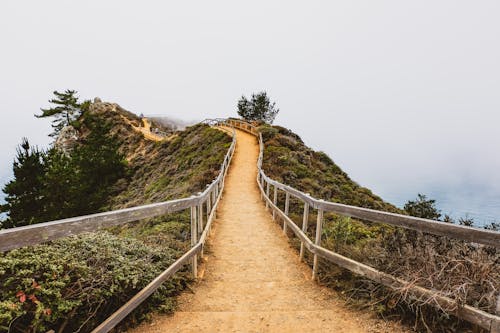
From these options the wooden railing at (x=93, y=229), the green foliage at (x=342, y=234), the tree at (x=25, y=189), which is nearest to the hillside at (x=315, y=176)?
the green foliage at (x=342, y=234)

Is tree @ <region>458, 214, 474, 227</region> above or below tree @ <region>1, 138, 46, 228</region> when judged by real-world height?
above

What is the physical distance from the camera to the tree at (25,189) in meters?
20.1

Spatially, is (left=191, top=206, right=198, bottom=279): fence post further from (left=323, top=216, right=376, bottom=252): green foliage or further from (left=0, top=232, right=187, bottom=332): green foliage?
(left=323, top=216, right=376, bottom=252): green foliage

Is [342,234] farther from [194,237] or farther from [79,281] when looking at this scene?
[79,281]

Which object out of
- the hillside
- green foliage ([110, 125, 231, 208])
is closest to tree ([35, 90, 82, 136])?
green foliage ([110, 125, 231, 208])

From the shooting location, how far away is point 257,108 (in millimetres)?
46688

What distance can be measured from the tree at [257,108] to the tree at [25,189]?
31.2 m

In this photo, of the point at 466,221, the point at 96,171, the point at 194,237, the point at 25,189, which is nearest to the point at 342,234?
the point at 466,221

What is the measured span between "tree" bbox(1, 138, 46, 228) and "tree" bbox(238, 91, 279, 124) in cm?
3121

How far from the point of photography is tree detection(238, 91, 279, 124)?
4662 centimetres

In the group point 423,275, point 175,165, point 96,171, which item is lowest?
point 96,171

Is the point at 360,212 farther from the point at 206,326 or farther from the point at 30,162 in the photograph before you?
the point at 30,162

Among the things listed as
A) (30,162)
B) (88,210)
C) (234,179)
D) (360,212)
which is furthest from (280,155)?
(30,162)

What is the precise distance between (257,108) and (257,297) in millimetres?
43964
